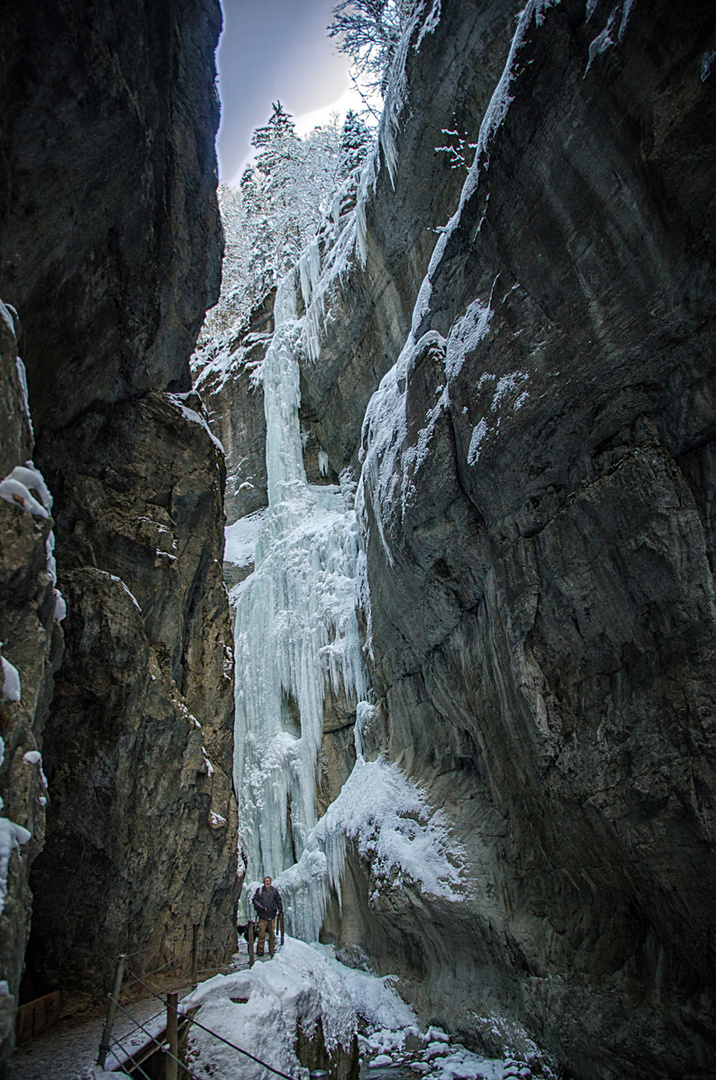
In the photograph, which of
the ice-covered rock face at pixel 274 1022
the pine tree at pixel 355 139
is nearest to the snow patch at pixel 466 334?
the ice-covered rock face at pixel 274 1022

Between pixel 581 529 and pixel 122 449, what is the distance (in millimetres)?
6284

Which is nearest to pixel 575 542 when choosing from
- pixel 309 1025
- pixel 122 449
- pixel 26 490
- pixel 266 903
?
pixel 26 490

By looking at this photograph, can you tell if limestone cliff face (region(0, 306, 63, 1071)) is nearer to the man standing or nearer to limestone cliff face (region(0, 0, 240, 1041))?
limestone cliff face (region(0, 0, 240, 1041))

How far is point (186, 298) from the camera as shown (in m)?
9.33

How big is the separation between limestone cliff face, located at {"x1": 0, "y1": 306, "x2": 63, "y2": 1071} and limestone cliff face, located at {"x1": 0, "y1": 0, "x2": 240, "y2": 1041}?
2.30 m

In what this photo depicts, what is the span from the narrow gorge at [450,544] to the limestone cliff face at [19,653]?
3 cm

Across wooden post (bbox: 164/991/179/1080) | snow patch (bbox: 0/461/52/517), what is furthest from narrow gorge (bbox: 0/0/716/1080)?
wooden post (bbox: 164/991/179/1080)

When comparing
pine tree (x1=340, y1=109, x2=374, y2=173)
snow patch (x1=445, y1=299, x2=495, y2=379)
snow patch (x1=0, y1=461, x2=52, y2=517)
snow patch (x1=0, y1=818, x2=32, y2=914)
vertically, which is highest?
pine tree (x1=340, y1=109, x2=374, y2=173)

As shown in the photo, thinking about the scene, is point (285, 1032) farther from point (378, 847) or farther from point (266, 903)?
point (378, 847)

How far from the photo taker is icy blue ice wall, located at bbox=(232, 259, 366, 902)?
15.6m

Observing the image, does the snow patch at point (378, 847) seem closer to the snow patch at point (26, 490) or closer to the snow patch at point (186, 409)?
the snow patch at point (186, 409)

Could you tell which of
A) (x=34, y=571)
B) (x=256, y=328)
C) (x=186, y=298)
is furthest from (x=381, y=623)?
(x=256, y=328)

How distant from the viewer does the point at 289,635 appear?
17.3 metres

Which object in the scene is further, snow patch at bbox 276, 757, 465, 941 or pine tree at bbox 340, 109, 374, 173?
pine tree at bbox 340, 109, 374, 173
